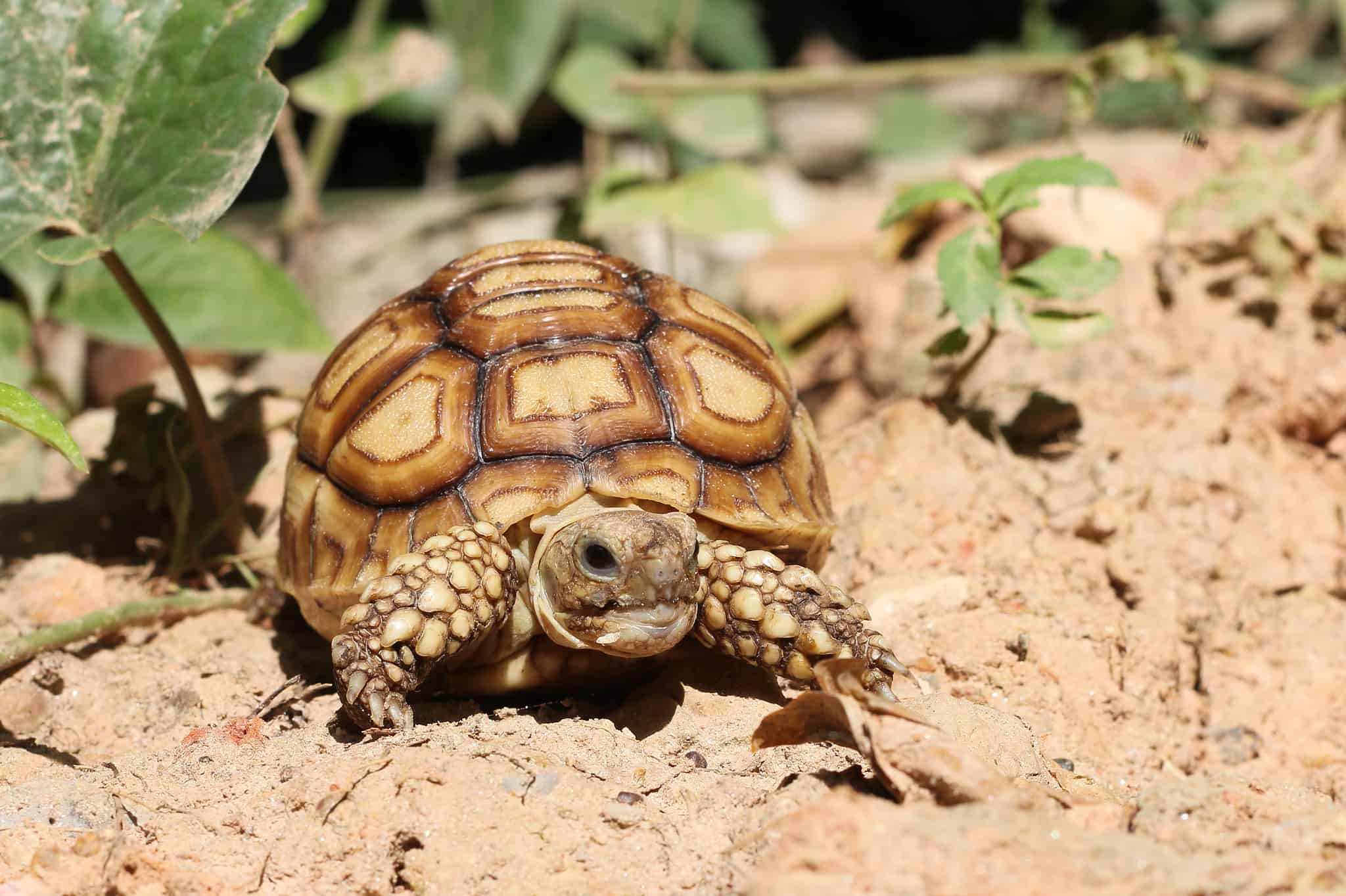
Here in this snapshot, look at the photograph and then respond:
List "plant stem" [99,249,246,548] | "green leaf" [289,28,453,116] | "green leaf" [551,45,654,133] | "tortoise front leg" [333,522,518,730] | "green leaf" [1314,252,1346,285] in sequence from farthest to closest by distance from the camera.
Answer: "green leaf" [551,45,654,133] < "green leaf" [289,28,453,116] < "green leaf" [1314,252,1346,285] < "plant stem" [99,249,246,548] < "tortoise front leg" [333,522,518,730]

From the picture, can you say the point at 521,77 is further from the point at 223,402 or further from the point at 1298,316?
the point at 1298,316

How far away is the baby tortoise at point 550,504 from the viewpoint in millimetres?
2082

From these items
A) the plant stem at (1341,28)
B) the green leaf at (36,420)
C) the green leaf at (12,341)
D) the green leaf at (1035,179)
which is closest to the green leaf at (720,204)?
the green leaf at (1035,179)

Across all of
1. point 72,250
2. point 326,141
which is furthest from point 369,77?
point 72,250

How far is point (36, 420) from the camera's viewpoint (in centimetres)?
198

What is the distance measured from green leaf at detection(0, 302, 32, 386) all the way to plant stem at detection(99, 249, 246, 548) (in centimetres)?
87

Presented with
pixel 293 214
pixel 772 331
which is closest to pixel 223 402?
pixel 293 214

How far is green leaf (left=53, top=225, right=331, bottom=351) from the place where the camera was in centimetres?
321

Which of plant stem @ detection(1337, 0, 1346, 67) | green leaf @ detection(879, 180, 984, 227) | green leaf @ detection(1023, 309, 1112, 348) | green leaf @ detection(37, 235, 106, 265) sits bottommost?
green leaf @ detection(1023, 309, 1112, 348)

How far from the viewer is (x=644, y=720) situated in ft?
7.22

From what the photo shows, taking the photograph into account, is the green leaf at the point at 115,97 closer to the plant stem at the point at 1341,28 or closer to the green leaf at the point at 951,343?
the green leaf at the point at 951,343

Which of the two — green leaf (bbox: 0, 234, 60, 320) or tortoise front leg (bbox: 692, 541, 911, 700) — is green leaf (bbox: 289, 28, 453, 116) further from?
tortoise front leg (bbox: 692, 541, 911, 700)

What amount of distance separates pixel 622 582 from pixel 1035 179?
1465mm

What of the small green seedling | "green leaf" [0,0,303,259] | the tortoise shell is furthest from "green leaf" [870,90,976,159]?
"green leaf" [0,0,303,259]
